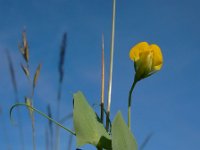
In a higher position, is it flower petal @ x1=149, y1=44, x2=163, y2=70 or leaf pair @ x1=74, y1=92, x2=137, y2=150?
flower petal @ x1=149, y1=44, x2=163, y2=70

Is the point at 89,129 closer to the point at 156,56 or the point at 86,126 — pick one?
the point at 86,126

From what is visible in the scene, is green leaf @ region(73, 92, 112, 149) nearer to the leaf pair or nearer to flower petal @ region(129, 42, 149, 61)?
the leaf pair

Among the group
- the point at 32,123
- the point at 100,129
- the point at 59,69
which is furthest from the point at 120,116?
the point at 59,69

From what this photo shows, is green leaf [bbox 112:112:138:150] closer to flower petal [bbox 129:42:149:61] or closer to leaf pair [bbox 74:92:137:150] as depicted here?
leaf pair [bbox 74:92:137:150]

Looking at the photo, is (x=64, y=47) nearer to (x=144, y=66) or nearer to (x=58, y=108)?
(x=58, y=108)

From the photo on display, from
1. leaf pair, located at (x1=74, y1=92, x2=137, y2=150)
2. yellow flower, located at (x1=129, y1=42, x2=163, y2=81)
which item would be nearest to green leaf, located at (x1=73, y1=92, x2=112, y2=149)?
leaf pair, located at (x1=74, y1=92, x2=137, y2=150)
